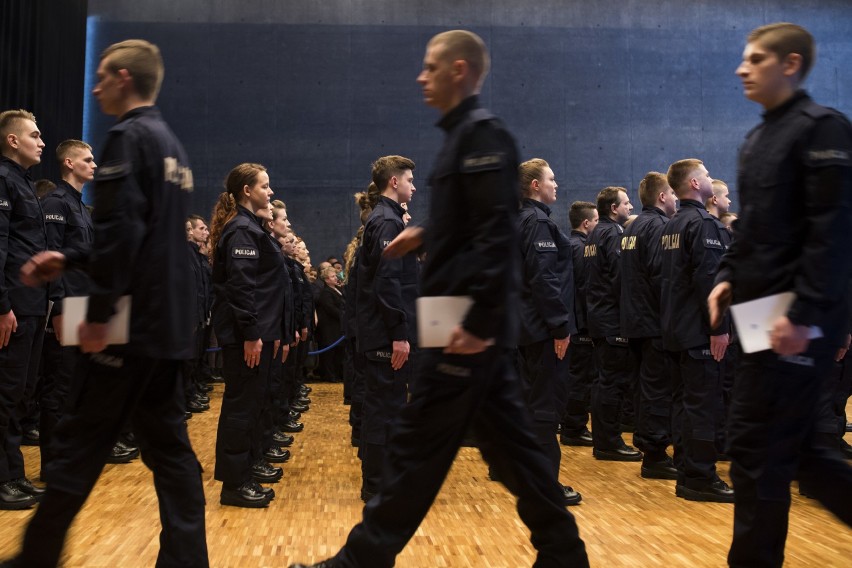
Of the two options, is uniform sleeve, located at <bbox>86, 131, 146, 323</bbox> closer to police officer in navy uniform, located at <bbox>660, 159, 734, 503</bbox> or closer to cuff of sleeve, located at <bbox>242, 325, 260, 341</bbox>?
cuff of sleeve, located at <bbox>242, 325, 260, 341</bbox>

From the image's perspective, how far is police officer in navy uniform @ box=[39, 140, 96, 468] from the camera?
4.56 m

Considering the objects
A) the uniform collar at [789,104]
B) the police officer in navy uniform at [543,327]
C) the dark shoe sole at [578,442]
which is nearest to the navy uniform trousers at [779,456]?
the uniform collar at [789,104]

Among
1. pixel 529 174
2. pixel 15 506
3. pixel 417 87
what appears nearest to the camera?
pixel 15 506

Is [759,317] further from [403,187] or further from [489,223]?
[403,187]

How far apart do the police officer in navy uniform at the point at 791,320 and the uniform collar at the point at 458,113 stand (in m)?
0.86

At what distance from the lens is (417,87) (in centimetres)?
1259

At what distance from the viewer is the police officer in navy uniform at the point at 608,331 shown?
5617 mm

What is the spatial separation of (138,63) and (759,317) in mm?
2031

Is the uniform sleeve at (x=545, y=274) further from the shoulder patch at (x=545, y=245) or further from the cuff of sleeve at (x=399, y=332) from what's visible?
the cuff of sleeve at (x=399, y=332)

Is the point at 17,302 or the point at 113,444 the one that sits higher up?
the point at 17,302

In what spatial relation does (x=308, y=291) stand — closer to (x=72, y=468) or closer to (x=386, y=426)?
(x=386, y=426)

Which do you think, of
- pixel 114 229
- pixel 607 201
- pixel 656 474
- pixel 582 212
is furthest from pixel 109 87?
pixel 582 212

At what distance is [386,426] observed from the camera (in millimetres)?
4117

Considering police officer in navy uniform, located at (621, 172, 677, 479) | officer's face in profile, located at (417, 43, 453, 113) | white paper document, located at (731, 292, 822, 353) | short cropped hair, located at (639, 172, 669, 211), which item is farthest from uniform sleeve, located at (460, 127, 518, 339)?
short cropped hair, located at (639, 172, 669, 211)
